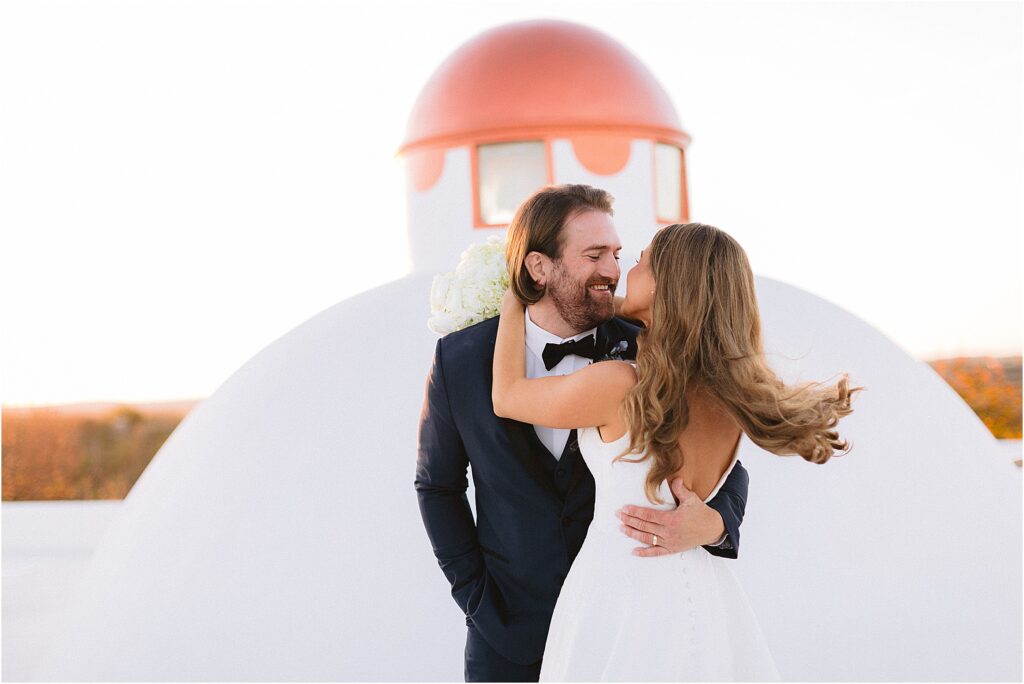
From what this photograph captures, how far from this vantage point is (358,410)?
16.6 ft

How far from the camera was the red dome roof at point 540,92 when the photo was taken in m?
6.82

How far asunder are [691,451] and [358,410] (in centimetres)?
269

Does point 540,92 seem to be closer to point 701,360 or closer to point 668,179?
point 668,179

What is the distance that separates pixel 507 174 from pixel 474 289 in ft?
12.7

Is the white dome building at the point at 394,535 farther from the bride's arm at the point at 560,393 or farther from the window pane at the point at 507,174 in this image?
the bride's arm at the point at 560,393

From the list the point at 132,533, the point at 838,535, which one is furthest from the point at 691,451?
the point at 132,533

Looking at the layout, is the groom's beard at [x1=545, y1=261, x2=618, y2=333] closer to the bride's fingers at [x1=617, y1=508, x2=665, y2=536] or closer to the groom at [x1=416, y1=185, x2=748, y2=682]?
the groom at [x1=416, y1=185, x2=748, y2=682]

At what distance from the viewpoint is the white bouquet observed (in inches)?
126

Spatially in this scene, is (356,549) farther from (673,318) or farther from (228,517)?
(673,318)

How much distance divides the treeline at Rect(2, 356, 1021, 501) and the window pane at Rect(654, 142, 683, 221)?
1873 cm

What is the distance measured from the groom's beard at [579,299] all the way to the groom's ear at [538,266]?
2 centimetres

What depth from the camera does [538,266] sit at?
2.93 m

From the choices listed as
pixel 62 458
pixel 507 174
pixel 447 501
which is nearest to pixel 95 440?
pixel 62 458

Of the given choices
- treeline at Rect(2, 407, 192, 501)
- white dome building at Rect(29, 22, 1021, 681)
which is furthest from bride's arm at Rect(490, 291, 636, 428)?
treeline at Rect(2, 407, 192, 501)
